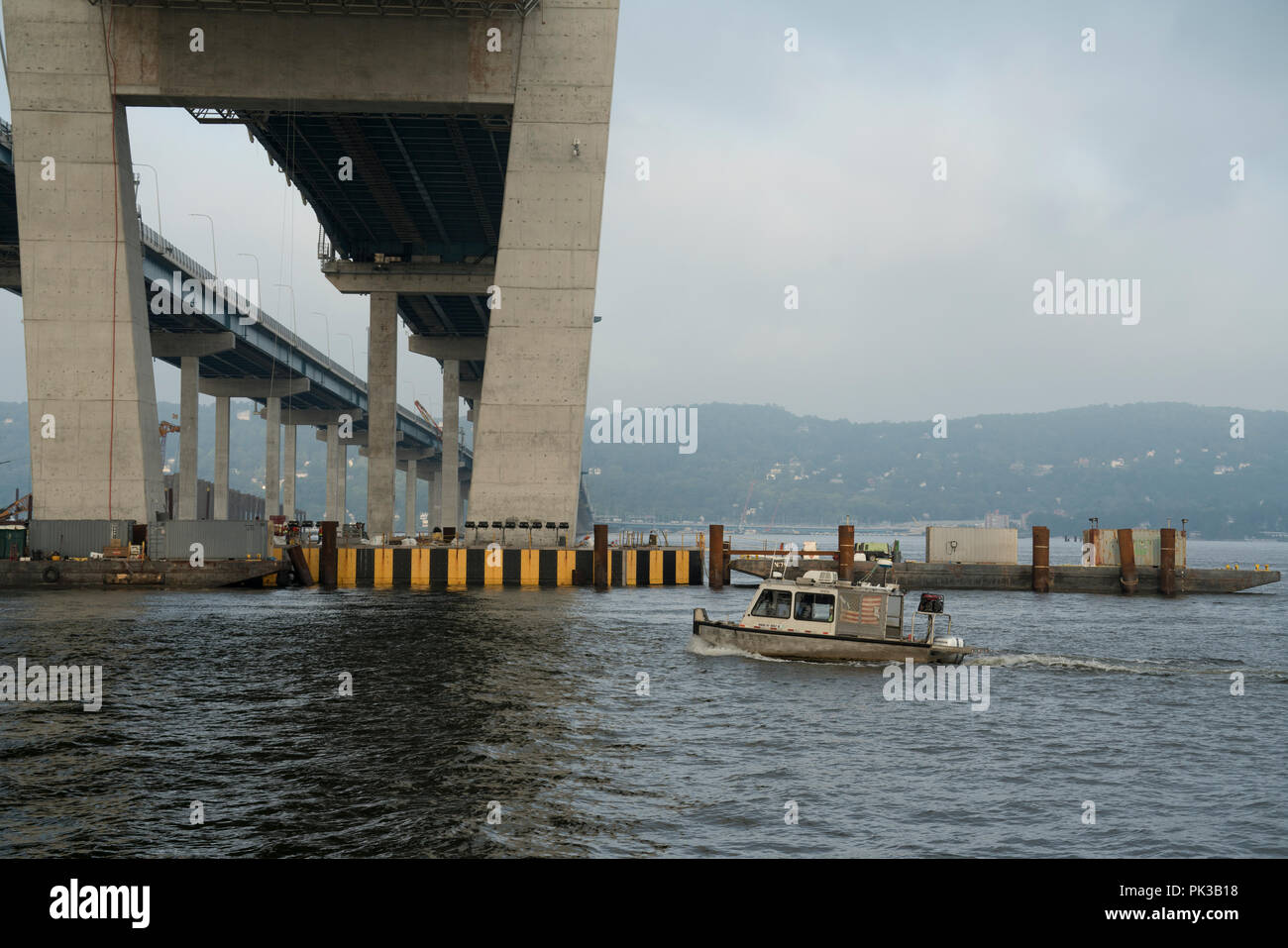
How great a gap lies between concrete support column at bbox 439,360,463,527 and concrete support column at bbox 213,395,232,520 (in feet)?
90.0

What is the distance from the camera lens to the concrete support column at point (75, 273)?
61.2 metres

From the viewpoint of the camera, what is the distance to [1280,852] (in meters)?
16.5

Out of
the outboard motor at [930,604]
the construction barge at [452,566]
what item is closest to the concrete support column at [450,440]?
the construction barge at [452,566]

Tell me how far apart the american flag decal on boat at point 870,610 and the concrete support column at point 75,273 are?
141 feet

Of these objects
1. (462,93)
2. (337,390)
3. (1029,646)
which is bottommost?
(1029,646)

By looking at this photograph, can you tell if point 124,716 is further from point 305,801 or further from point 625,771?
point 625,771

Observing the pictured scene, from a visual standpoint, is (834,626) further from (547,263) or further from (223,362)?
(223,362)

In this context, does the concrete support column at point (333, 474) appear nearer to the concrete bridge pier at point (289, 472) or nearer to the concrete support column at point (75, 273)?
the concrete bridge pier at point (289, 472)

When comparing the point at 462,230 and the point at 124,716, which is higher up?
the point at 462,230

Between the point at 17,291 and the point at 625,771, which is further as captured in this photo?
the point at 17,291

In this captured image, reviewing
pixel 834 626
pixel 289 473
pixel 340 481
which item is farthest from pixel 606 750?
pixel 340 481

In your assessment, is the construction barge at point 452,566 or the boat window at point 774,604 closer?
the boat window at point 774,604
